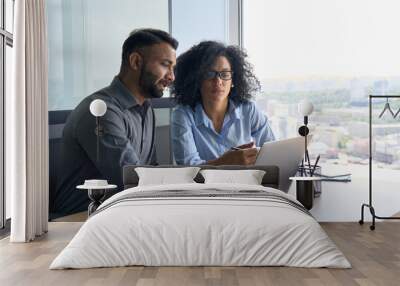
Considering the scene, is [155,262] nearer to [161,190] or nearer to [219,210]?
[219,210]

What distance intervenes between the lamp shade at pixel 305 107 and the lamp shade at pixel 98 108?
218 cm

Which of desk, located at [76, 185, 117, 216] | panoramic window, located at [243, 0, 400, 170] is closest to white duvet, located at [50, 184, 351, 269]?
desk, located at [76, 185, 117, 216]

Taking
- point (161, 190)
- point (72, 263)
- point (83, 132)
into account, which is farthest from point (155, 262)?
point (83, 132)

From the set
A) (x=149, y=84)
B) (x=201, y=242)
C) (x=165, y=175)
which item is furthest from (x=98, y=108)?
(x=201, y=242)

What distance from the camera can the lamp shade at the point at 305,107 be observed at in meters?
7.25

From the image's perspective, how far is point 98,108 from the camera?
729 cm

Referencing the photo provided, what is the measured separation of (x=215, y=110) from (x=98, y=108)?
132 cm

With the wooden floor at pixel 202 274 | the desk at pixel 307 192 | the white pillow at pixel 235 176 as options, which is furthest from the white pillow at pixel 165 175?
the wooden floor at pixel 202 274

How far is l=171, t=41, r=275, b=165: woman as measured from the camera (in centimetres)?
749

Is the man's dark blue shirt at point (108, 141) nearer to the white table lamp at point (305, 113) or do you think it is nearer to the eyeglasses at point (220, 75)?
the eyeglasses at point (220, 75)

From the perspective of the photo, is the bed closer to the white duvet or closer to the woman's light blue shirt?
the white duvet

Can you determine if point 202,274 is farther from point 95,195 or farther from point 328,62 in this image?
point 328,62

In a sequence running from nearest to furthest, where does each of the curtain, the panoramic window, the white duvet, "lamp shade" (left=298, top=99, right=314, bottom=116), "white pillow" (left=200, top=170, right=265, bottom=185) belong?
the white duvet
the curtain
"white pillow" (left=200, top=170, right=265, bottom=185)
"lamp shade" (left=298, top=99, right=314, bottom=116)
the panoramic window

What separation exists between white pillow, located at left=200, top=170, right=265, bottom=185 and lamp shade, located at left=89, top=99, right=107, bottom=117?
1362 millimetres
